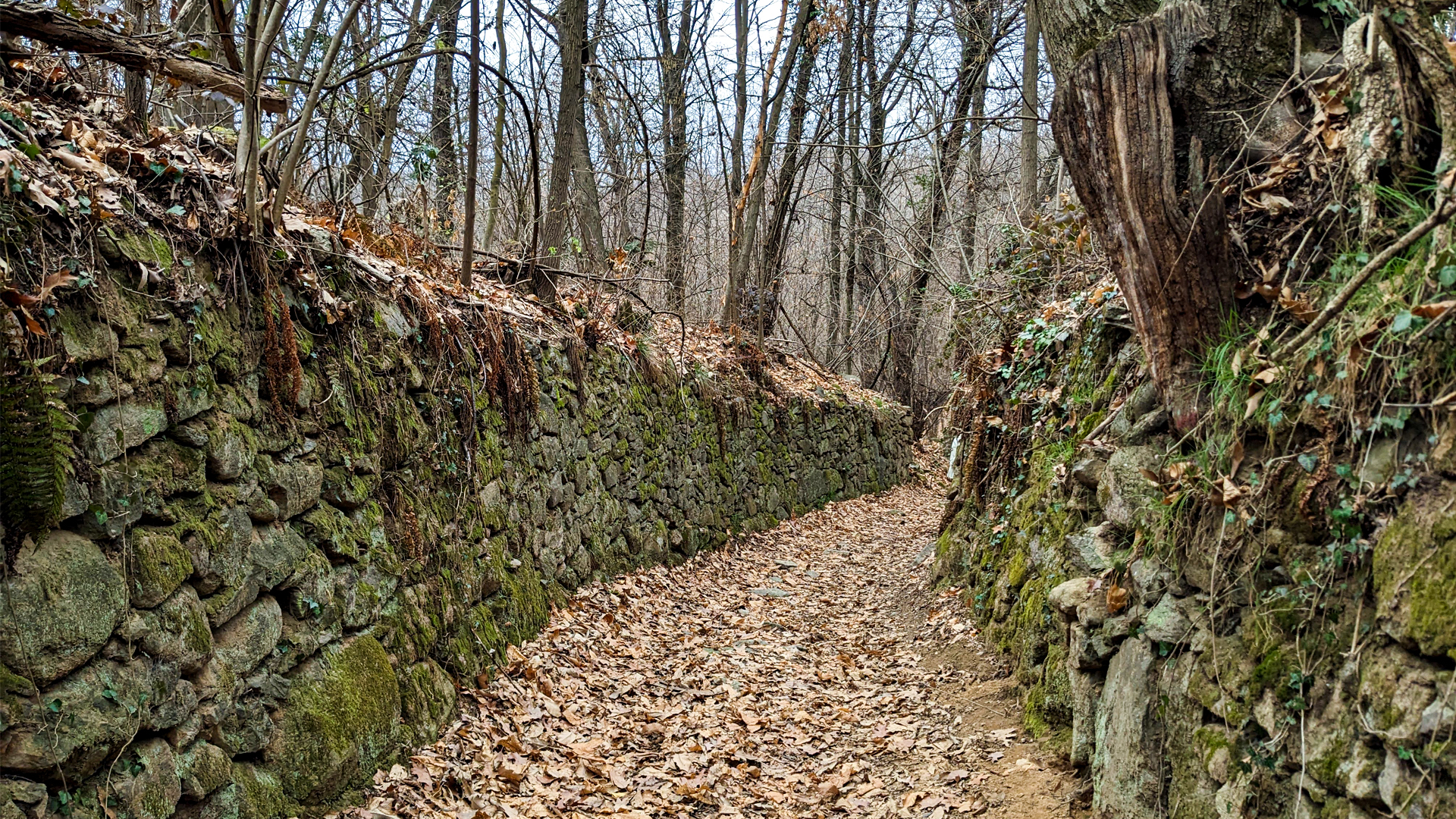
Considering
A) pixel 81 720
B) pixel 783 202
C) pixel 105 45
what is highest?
pixel 783 202

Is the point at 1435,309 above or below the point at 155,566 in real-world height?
above

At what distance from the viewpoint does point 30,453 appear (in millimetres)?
2523

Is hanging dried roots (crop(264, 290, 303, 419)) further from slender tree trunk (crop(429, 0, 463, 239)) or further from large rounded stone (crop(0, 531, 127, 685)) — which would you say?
slender tree trunk (crop(429, 0, 463, 239))

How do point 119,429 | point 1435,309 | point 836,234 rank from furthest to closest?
1. point 836,234
2. point 119,429
3. point 1435,309

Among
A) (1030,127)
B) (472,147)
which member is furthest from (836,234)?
(472,147)

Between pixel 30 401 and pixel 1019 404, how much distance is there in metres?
5.67

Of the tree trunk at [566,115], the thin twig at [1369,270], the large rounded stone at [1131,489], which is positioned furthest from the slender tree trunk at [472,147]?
the thin twig at [1369,270]

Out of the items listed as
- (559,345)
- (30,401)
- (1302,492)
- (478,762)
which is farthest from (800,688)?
(30,401)

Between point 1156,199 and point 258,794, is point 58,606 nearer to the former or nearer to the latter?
point 258,794

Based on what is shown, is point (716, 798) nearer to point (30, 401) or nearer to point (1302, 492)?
point (1302, 492)

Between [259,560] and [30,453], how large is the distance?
3.94 feet

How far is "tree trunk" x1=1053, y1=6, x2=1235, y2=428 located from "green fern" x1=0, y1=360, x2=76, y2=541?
4004 millimetres

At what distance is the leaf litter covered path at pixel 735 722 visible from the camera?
4.20m

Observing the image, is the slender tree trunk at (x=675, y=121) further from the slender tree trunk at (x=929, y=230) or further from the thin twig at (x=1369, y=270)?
the thin twig at (x=1369, y=270)
